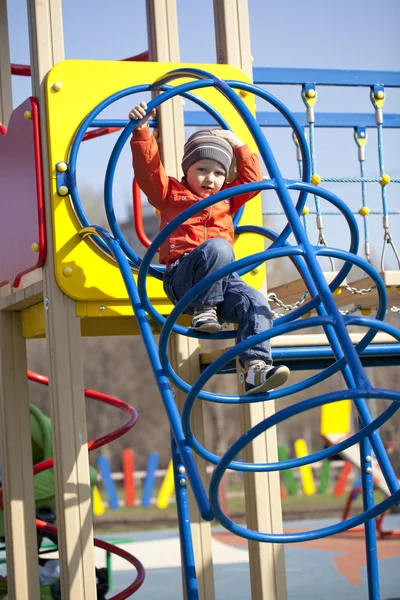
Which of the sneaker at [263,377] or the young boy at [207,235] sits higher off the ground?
the young boy at [207,235]

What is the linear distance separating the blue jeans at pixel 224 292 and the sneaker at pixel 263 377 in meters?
0.09

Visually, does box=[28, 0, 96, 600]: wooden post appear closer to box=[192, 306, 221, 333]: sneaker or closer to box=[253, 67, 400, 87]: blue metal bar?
box=[192, 306, 221, 333]: sneaker

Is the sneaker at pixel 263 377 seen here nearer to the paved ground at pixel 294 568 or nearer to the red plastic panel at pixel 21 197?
the red plastic panel at pixel 21 197

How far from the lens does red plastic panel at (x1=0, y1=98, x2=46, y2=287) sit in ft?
12.7

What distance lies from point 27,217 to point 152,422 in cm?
Result: 1510

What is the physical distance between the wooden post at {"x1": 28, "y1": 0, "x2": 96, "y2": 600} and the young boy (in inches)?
22.0

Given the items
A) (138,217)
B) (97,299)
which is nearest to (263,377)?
(97,299)

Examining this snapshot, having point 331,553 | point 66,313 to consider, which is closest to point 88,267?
point 66,313

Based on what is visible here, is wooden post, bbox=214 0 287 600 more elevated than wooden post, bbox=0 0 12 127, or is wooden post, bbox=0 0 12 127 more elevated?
wooden post, bbox=0 0 12 127

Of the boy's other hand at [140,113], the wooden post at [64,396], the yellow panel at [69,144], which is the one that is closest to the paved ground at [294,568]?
the wooden post at [64,396]

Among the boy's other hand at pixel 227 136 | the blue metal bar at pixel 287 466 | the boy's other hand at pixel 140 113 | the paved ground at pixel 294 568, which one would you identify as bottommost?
the paved ground at pixel 294 568

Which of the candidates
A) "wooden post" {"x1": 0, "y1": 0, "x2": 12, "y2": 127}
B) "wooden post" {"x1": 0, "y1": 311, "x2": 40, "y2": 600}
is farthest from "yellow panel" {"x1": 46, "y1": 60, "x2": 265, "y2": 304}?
"wooden post" {"x1": 0, "y1": 0, "x2": 12, "y2": 127}

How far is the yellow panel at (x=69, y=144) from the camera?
380 cm

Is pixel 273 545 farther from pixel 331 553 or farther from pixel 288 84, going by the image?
pixel 331 553
